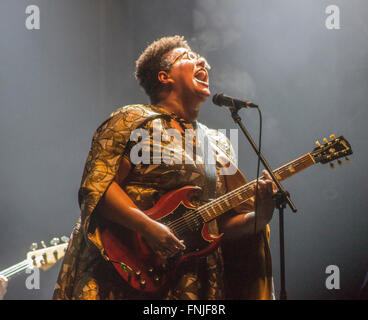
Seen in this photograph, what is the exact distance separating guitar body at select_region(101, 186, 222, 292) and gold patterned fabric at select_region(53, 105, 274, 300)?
0.07 meters

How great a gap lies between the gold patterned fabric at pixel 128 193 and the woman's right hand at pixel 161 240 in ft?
0.57

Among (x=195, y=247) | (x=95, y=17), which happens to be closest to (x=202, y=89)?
(x=195, y=247)

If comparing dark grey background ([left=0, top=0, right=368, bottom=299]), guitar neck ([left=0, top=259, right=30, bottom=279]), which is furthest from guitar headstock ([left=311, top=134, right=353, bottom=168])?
guitar neck ([left=0, top=259, right=30, bottom=279])

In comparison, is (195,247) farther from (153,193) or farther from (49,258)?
(49,258)

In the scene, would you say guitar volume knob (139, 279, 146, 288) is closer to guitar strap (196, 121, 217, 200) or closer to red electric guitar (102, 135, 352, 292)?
red electric guitar (102, 135, 352, 292)

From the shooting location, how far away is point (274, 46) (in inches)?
152

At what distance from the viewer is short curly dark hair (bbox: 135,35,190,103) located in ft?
8.14

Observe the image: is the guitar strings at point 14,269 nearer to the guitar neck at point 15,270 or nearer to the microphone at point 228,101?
the guitar neck at point 15,270

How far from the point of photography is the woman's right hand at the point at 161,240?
1.80m

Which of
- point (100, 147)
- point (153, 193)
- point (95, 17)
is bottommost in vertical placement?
point (153, 193)

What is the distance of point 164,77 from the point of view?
7.98ft

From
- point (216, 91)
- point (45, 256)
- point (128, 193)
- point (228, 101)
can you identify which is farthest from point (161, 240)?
Answer: point (216, 91)

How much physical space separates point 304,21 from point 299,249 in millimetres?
2114
